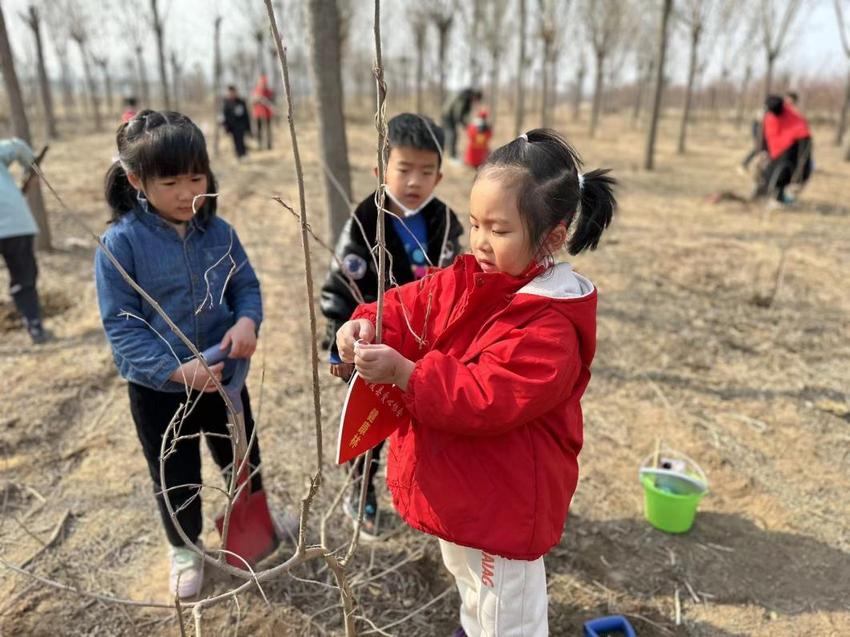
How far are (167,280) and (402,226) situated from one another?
73 cm

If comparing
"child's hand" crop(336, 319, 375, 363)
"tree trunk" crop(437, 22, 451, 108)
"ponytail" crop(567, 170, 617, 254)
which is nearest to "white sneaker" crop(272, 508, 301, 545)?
"child's hand" crop(336, 319, 375, 363)

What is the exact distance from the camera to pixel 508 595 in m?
1.35

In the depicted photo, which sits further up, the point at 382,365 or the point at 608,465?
the point at 382,365

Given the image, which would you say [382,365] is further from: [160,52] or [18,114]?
[160,52]

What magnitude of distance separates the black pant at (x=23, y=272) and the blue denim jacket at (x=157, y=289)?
2572 millimetres

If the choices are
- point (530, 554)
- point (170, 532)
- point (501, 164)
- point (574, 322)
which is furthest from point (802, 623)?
point (170, 532)

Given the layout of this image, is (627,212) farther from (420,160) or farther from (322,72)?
(420,160)

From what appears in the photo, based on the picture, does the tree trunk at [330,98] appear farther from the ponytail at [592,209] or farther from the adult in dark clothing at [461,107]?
the adult in dark clothing at [461,107]

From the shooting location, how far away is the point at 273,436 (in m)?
2.81

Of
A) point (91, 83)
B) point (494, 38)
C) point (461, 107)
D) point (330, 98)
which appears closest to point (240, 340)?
point (330, 98)

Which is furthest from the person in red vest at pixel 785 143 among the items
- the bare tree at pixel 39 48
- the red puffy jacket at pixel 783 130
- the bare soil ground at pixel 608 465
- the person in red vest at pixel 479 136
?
the bare tree at pixel 39 48

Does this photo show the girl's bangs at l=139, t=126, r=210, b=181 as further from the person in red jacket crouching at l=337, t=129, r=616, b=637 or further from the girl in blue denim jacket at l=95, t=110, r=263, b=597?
the person in red jacket crouching at l=337, t=129, r=616, b=637

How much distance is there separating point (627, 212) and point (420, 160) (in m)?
6.47

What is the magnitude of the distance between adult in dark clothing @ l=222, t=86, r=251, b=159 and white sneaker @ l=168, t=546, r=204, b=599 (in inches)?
391
